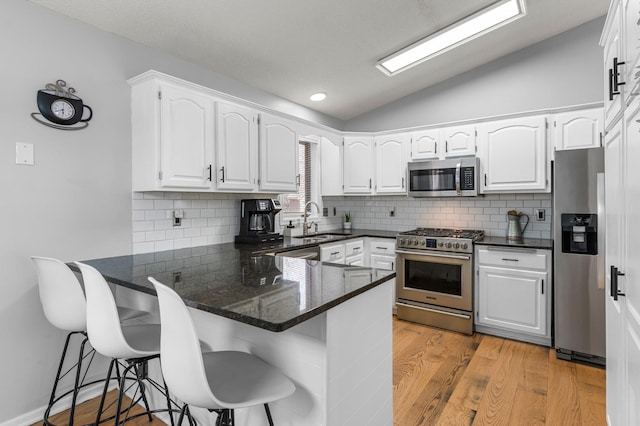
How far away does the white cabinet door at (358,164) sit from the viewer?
4.41 meters

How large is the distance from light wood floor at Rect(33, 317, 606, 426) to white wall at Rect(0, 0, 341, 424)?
1.59 feet

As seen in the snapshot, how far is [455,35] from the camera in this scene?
328 cm

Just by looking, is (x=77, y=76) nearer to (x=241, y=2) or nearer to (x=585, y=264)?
(x=241, y=2)

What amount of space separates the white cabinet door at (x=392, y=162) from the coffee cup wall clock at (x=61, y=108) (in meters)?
3.08

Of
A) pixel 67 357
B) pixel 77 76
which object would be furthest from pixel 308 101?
pixel 67 357

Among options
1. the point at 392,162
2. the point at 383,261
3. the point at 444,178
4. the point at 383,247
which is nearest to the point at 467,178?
the point at 444,178

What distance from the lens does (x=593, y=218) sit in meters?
2.73

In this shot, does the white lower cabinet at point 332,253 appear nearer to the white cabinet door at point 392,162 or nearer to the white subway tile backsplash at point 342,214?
the white subway tile backsplash at point 342,214

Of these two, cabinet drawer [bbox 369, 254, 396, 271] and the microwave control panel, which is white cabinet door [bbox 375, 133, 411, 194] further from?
cabinet drawer [bbox 369, 254, 396, 271]

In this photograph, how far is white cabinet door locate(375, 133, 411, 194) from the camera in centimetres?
418

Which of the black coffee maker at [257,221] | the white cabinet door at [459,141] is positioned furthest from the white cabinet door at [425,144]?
the black coffee maker at [257,221]

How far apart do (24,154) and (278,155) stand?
1.96 m

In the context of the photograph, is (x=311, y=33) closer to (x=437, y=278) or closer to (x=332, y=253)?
(x=332, y=253)

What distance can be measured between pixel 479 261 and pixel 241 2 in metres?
3.07
